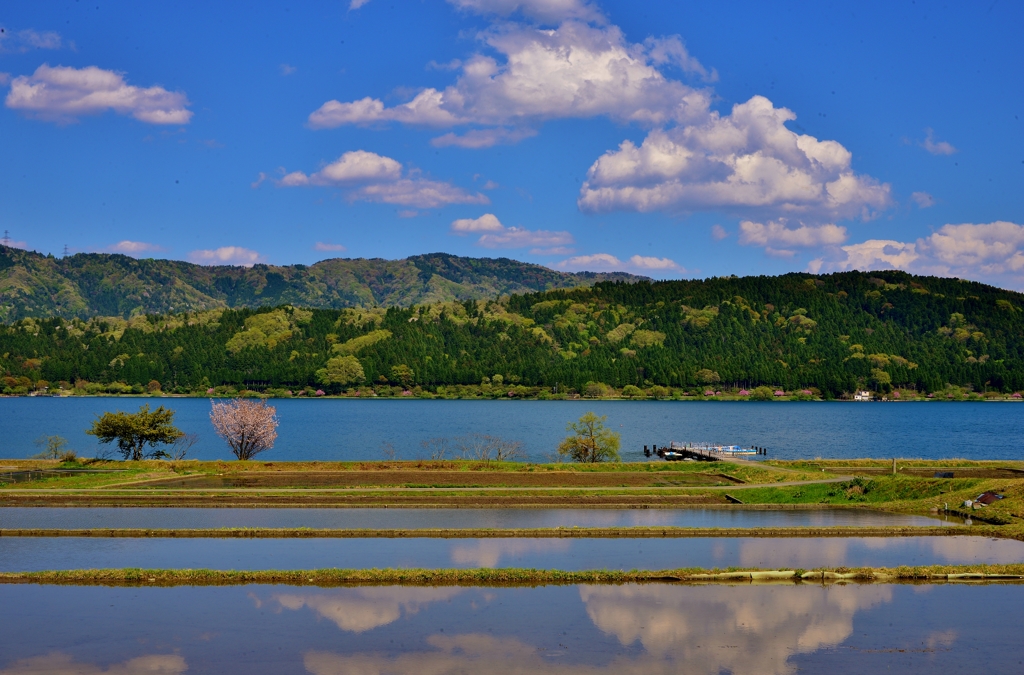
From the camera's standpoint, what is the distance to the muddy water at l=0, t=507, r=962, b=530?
154 ft

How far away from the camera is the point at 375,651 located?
25.8 meters

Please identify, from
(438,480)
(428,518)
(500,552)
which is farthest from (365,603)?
(438,480)

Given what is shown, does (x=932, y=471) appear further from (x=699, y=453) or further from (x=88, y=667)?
(x=88, y=667)

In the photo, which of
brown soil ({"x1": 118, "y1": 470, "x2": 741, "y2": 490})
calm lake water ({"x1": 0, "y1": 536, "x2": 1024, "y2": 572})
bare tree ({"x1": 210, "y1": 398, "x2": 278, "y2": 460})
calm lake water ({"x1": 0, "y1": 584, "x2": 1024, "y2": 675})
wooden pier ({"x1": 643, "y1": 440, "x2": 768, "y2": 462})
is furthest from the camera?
wooden pier ({"x1": 643, "y1": 440, "x2": 768, "y2": 462})

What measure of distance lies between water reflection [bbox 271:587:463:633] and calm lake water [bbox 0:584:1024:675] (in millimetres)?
68

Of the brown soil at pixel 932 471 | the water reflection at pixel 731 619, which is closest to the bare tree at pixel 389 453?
the brown soil at pixel 932 471

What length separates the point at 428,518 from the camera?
49.6 meters

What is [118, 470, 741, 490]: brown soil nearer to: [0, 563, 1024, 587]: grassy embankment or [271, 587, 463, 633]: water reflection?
[0, 563, 1024, 587]: grassy embankment

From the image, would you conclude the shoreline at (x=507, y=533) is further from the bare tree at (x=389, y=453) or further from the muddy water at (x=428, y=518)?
the bare tree at (x=389, y=453)

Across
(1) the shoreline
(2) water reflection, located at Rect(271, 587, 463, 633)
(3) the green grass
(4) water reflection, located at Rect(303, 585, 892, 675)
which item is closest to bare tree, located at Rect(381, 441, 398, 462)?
(3) the green grass

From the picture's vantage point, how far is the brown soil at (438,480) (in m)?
62.9

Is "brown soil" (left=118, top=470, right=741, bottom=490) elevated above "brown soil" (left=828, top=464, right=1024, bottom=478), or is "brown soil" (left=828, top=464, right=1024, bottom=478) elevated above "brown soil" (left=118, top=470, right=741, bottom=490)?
"brown soil" (left=828, top=464, right=1024, bottom=478)

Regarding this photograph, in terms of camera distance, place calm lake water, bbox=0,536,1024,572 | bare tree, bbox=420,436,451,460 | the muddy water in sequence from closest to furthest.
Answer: calm lake water, bbox=0,536,1024,572, the muddy water, bare tree, bbox=420,436,451,460

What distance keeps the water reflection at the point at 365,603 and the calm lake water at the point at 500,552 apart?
4.15 metres
